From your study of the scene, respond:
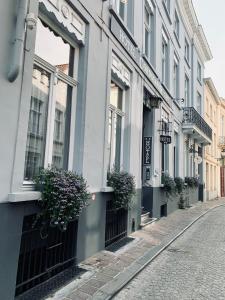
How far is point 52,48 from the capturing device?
17.5 feet

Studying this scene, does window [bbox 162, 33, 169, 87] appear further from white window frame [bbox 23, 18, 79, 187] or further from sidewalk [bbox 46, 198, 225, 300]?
white window frame [bbox 23, 18, 79, 187]

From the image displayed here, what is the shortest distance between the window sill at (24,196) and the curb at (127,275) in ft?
5.22

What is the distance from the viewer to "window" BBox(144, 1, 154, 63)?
11.2 meters

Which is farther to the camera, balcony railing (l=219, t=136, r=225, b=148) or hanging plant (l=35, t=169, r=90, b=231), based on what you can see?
balcony railing (l=219, t=136, r=225, b=148)

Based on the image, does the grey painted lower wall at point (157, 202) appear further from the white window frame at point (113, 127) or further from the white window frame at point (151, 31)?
the white window frame at point (151, 31)

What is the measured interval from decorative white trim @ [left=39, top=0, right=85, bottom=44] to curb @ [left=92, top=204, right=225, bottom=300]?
4192 mm

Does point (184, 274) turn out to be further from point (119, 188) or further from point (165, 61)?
point (165, 61)

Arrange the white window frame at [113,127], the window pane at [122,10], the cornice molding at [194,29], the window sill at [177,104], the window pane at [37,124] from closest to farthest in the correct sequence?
the window pane at [37,124], the white window frame at [113,127], the window pane at [122,10], the window sill at [177,104], the cornice molding at [194,29]

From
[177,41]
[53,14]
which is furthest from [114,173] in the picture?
[177,41]

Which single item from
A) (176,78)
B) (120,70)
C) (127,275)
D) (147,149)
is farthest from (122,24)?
(176,78)

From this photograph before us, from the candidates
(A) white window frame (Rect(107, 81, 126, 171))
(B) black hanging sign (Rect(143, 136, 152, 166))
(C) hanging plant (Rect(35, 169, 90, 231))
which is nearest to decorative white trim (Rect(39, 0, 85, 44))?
(A) white window frame (Rect(107, 81, 126, 171))

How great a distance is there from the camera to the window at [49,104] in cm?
477

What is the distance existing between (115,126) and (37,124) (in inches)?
134

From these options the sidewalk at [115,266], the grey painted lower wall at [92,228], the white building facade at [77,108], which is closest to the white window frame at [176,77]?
the white building facade at [77,108]
